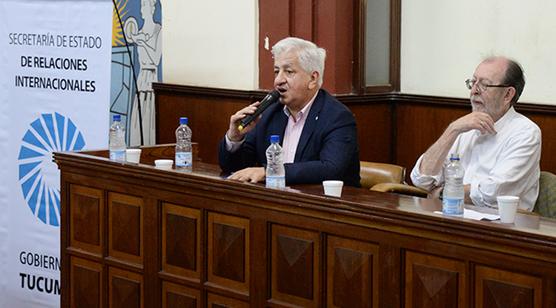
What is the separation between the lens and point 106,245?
534 centimetres

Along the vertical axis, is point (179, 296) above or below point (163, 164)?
below

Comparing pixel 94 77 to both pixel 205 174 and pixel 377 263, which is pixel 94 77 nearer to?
pixel 205 174

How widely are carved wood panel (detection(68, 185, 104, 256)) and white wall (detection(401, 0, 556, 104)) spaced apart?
106 inches

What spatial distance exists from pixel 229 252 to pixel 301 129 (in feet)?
2.63

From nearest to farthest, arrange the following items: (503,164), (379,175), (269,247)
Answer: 1. (269,247)
2. (503,164)
3. (379,175)

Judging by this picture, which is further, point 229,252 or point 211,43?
point 211,43

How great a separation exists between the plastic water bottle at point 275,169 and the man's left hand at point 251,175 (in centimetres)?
5

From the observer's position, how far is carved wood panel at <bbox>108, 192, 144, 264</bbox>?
16.9 feet

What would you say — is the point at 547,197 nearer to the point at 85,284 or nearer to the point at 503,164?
the point at 503,164

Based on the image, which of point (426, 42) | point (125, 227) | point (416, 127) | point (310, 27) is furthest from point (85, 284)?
point (426, 42)

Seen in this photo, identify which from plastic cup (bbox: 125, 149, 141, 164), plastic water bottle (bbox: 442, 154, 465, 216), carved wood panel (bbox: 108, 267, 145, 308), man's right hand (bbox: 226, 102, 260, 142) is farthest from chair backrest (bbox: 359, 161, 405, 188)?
plastic water bottle (bbox: 442, 154, 465, 216)

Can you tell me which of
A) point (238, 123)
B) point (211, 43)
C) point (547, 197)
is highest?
point (211, 43)

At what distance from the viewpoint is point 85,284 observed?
5477 millimetres

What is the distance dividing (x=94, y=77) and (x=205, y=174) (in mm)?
1251
